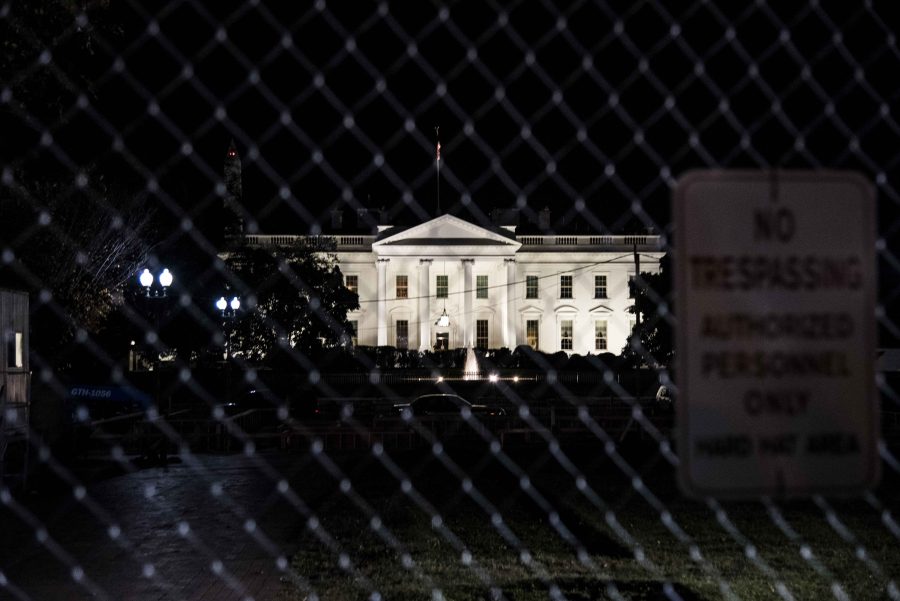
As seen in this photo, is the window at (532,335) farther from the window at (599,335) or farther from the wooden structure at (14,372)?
the wooden structure at (14,372)

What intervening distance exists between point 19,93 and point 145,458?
1046 centimetres

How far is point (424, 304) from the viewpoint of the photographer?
54281 millimetres

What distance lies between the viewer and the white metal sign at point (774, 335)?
198cm

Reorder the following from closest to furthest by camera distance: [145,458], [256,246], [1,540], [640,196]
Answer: [640,196] → [1,540] → [145,458] → [256,246]

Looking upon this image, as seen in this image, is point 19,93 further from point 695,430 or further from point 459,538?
point 695,430

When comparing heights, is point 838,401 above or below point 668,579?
above

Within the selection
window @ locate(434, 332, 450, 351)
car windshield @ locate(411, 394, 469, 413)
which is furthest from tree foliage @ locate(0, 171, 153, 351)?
window @ locate(434, 332, 450, 351)

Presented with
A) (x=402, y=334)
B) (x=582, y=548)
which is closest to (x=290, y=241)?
(x=402, y=334)

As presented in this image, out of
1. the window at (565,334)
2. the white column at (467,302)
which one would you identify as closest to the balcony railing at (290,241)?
the white column at (467,302)

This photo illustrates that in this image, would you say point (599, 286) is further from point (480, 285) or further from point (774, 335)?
point (774, 335)

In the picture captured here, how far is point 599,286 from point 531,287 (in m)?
4.99

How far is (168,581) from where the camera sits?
7.47m

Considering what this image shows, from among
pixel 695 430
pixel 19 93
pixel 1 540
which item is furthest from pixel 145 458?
pixel 695 430

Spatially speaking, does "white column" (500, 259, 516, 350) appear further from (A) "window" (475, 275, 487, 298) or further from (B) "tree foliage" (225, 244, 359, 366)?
(B) "tree foliage" (225, 244, 359, 366)
